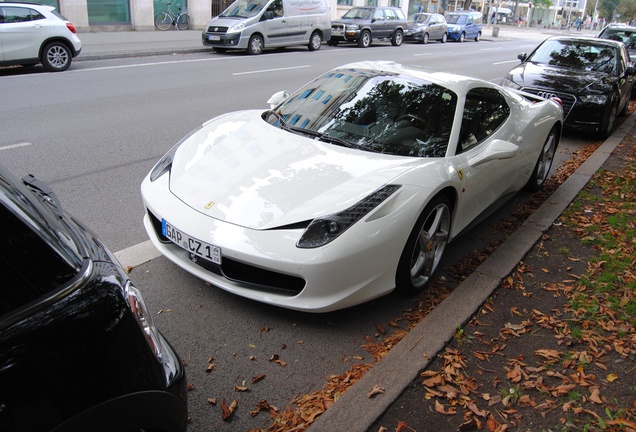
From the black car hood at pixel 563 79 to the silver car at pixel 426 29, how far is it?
19441 millimetres

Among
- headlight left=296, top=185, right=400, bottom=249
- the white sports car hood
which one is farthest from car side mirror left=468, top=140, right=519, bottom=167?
headlight left=296, top=185, right=400, bottom=249

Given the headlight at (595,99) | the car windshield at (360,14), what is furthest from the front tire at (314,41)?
the headlight at (595,99)

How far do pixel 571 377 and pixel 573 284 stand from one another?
1.27 m

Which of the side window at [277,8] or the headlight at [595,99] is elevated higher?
the side window at [277,8]

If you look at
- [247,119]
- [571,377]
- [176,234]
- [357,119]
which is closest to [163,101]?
[247,119]

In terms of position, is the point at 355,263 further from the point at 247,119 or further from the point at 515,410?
the point at 247,119

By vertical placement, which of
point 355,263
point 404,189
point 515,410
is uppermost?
point 404,189

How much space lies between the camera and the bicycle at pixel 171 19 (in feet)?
77.3

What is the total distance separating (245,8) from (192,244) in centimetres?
1654

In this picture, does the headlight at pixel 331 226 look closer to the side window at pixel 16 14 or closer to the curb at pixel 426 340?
the curb at pixel 426 340

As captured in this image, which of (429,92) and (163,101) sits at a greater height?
(429,92)

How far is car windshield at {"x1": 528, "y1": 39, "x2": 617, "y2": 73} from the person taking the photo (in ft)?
33.1

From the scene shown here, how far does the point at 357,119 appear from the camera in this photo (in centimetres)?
434

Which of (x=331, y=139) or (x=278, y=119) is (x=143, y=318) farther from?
(x=278, y=119)
